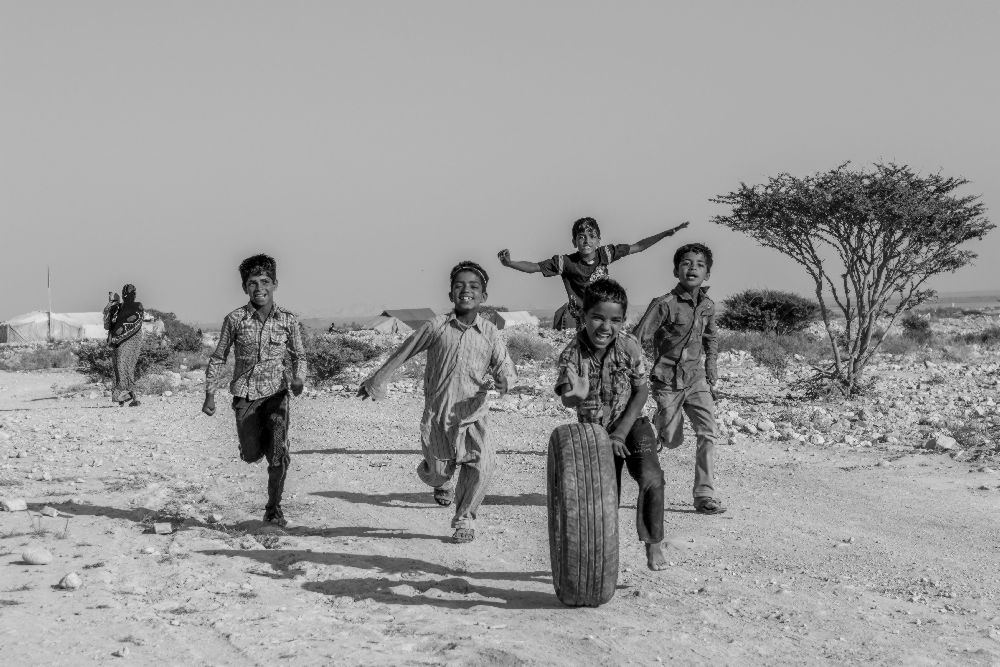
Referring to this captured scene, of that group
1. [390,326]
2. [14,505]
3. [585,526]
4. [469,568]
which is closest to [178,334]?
[390,326]

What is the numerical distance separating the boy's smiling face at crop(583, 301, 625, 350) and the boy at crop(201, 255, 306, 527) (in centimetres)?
231

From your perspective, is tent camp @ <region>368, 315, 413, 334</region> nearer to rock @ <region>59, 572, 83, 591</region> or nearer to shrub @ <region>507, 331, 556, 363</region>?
shrub @ <region>507, 331, 556, 363</region>

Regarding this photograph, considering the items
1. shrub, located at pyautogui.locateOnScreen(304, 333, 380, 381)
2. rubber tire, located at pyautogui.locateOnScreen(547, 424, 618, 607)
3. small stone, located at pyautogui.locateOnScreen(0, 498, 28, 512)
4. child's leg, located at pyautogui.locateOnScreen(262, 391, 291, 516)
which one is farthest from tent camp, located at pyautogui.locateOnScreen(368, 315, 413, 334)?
rubber tire, located at pyautogui.locateOnScreen(547, 424, 618, 607)

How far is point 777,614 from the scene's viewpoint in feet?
16.7

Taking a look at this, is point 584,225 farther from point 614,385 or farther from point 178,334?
point 178,334

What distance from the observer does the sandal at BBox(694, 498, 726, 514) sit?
7.57 meters

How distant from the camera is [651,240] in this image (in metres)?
8.67

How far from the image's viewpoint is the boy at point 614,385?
5512 millimetres

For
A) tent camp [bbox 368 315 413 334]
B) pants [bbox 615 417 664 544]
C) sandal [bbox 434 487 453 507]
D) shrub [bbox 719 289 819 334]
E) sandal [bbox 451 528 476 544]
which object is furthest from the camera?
tent camp [bbox 368 315 413 334]

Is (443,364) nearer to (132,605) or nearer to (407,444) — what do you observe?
(132,605)

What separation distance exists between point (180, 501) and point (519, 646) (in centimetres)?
431

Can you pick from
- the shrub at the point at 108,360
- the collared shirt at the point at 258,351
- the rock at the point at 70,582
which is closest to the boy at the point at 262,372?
the collared shirt at the point at 258,351

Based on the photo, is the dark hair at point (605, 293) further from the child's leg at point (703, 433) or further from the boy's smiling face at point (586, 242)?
the boy's smiling face at point (586, 242)

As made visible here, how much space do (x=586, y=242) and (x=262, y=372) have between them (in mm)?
2661
